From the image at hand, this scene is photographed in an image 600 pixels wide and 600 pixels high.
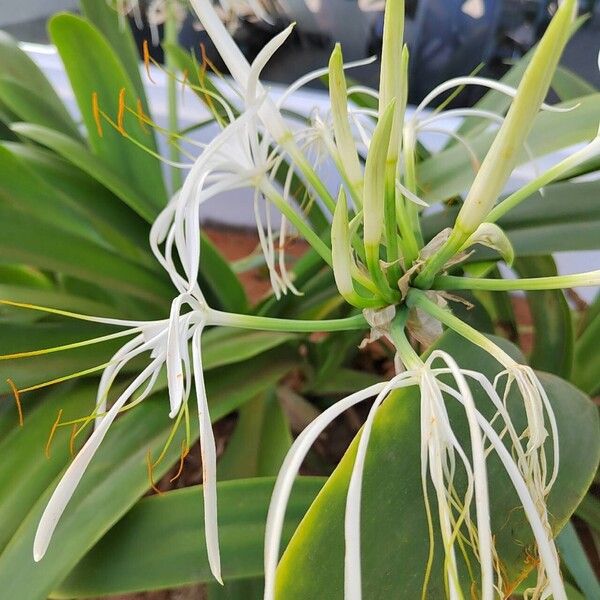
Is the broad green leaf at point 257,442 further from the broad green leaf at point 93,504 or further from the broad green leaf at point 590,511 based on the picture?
the broad green leaf at point 590,511

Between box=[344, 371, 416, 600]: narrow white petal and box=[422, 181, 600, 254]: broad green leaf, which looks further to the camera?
box=[422, 181, 600, 254]: broad green leaf

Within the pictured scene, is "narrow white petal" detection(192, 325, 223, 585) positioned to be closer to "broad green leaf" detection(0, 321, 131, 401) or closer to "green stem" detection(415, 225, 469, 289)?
"green stem" detection(415, 225, 469, 289)

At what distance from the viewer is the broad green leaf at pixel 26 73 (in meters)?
0.47

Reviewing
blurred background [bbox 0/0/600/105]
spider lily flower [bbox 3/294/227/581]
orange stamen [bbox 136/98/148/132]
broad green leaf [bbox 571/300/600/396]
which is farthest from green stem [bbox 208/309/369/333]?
blurred background [bbox 0/0/600/105]

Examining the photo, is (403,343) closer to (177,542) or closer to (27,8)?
(177,542)

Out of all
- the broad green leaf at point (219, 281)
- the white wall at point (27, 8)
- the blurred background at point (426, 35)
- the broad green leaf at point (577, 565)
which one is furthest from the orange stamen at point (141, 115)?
the white wall at point (27, 8)

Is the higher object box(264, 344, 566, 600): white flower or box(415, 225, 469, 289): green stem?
box(415, 225, 469, 289): green stem

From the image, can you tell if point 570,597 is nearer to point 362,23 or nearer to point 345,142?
point 345,142

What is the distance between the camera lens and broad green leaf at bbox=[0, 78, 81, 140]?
1.40ft

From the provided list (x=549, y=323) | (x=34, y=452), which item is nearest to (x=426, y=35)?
(x=549, y=323)

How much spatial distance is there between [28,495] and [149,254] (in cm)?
20

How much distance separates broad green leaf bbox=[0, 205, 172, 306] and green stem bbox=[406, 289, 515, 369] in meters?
0.27

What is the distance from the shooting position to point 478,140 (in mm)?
389

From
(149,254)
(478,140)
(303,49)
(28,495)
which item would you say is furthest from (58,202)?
(303,49)
